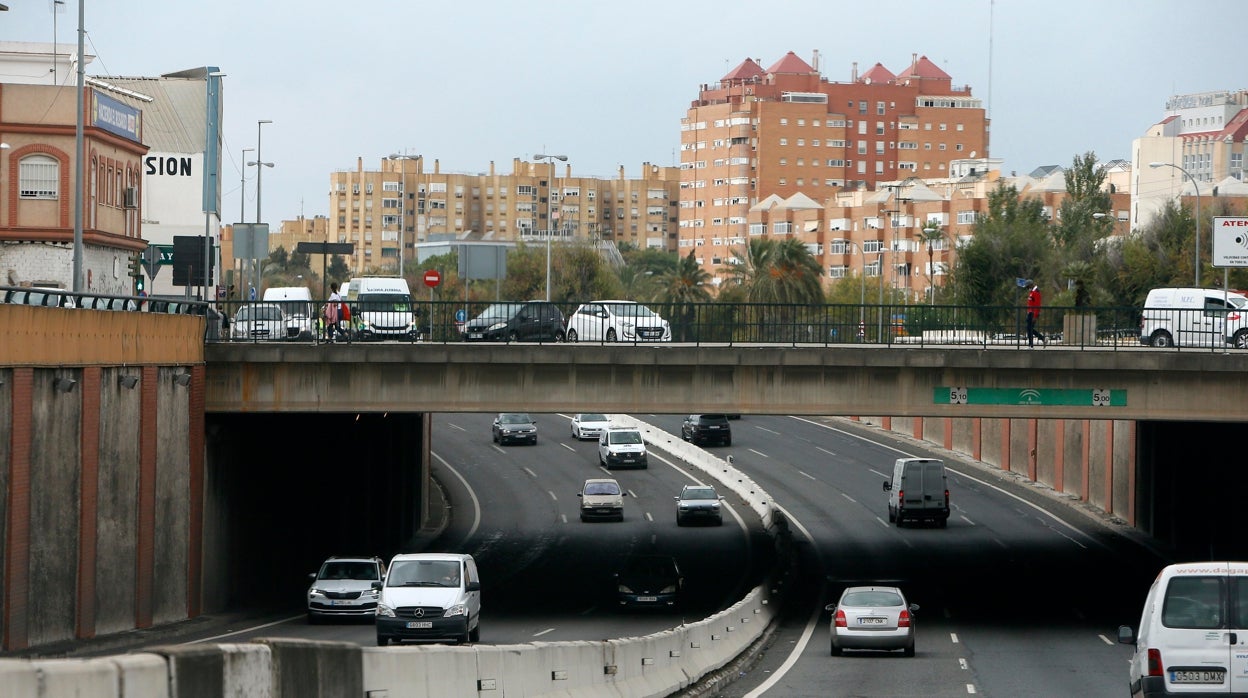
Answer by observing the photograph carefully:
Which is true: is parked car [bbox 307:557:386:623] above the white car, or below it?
below

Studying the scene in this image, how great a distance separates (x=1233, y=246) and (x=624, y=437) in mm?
38597

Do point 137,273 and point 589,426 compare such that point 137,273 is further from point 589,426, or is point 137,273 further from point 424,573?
point 589,426

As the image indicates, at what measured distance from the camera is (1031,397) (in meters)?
36.7

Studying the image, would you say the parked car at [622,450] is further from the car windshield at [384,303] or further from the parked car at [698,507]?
the car windshield at [384,303]

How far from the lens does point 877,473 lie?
237 feet

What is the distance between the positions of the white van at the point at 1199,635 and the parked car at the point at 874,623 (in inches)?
549

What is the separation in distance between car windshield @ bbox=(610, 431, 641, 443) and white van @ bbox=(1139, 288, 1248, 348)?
29616 millimetres

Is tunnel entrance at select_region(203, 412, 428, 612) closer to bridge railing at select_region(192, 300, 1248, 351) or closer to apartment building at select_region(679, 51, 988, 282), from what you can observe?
bridge railing at select_region(192, 300, 1248, 351)

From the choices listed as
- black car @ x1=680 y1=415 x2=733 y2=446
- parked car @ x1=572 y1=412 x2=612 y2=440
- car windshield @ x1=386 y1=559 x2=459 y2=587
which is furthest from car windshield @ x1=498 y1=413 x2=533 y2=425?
car windshield @ x1=386 y1=559 x2=459 y2=587

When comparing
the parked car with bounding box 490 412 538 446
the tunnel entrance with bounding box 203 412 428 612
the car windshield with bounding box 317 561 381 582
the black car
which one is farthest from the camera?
the parked car with bounding box 490 412 538 446

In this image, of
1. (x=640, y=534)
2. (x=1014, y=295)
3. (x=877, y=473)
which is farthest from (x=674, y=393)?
(x=1014, y=295)

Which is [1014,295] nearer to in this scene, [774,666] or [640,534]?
[640,534]

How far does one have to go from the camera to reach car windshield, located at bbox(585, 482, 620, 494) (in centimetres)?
5981

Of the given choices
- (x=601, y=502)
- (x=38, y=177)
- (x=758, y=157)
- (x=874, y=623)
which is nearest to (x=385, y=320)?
(x=874, y=623)
